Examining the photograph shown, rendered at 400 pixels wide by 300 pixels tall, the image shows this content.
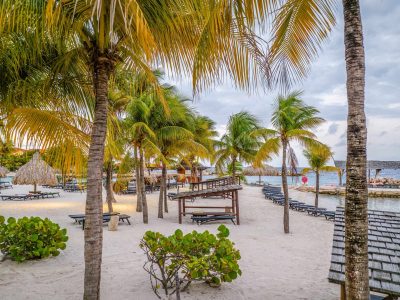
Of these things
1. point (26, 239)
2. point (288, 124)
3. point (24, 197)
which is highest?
point (288, 124)

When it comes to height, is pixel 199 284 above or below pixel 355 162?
below

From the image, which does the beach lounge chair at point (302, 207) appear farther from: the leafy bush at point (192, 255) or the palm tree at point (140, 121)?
the leafy bush at point (192, 255)

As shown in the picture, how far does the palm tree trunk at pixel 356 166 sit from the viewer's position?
284cm

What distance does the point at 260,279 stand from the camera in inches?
269

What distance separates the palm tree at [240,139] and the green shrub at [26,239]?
45.3ft

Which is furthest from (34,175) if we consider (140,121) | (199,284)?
(199,284)

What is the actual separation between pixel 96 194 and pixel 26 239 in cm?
438

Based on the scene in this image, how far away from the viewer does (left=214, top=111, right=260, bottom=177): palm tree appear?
1969 centimetres

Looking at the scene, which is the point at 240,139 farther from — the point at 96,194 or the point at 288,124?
the point at 96,194

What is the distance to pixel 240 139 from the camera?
19.9 metres

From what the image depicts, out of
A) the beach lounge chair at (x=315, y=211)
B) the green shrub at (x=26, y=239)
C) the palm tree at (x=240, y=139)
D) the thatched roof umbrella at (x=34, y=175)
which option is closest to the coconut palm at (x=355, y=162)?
the green shrub at (x=26, y=239)

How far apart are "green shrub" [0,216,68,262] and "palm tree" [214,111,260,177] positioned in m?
13.8

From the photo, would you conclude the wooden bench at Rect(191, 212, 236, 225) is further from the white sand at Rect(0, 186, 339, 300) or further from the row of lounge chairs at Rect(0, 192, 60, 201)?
the row of lounge chairs at Rect(0, 192, 60, 201)

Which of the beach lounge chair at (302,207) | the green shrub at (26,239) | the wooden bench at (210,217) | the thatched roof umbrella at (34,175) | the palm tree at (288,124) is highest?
the palm tree at (288,124)
